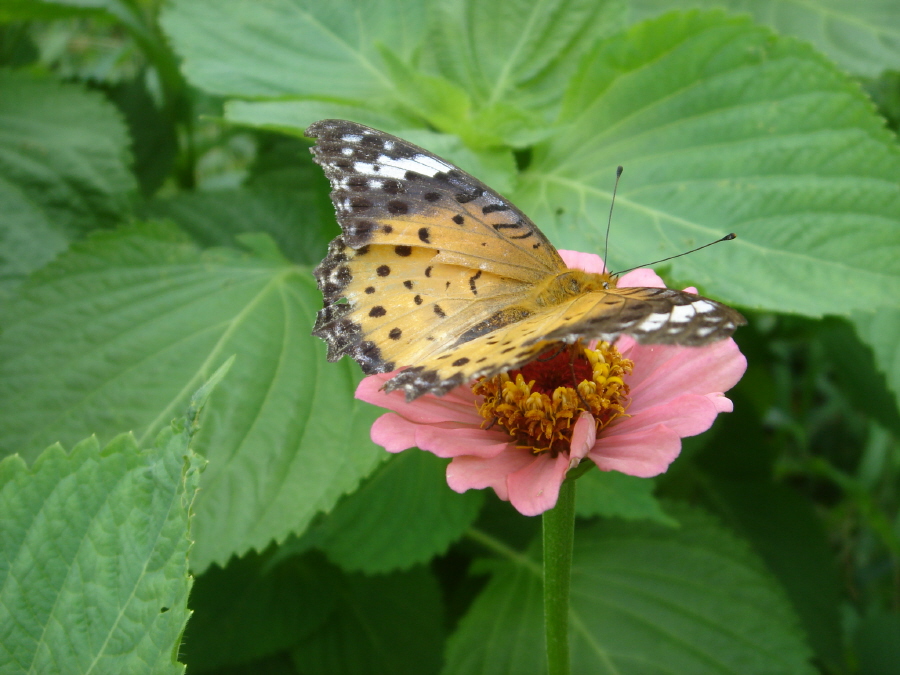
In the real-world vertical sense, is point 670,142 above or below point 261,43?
below

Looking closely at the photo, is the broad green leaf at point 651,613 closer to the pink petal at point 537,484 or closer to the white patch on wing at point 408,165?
the pink petal at point 537,484

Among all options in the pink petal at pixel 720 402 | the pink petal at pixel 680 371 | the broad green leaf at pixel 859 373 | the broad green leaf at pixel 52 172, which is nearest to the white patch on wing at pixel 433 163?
the pink petal at pixel 680 371

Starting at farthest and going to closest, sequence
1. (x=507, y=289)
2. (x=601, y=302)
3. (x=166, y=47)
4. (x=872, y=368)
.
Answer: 1. (x=166, y=47)
2. (x=872, y=368)
3. (x=507, y=289)
4. (x=601, y=302)

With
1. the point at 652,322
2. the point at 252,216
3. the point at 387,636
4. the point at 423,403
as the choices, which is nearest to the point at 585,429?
the point at 652,322

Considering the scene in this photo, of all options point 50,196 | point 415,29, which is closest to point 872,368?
point 415,29

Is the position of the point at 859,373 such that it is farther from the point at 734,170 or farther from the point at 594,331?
the point at 594,331

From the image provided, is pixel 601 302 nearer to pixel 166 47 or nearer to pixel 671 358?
pixel 671 358
